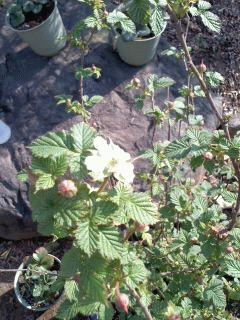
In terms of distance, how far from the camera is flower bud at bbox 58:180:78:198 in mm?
1110

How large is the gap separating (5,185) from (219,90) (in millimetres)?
1782

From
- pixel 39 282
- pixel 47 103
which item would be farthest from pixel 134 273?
pixel 47 103

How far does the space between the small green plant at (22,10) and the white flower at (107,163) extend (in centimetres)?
204

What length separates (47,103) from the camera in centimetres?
295

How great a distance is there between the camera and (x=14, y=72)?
3.08 m

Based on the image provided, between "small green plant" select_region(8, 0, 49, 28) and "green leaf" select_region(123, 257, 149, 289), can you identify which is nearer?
"green leaf" select_region(123, 257, 149, 289)

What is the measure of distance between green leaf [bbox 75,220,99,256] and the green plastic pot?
1.89m

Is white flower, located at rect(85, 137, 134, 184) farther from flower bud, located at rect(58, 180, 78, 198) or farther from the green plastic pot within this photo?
the green plastic pot

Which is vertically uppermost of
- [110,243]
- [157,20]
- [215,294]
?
[157,20]

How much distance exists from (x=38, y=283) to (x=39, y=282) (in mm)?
10

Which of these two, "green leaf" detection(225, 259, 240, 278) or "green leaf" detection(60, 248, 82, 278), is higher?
"green leaf" detection(60, 248, 82, 278)

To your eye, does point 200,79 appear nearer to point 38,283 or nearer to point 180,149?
point 180,149

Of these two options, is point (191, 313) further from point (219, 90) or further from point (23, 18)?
point (23, 18)

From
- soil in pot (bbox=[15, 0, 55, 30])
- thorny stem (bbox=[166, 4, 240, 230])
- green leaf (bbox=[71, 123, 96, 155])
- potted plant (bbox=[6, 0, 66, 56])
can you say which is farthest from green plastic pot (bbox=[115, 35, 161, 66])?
green leaf (bbox=[71, 123, 96, 155])
